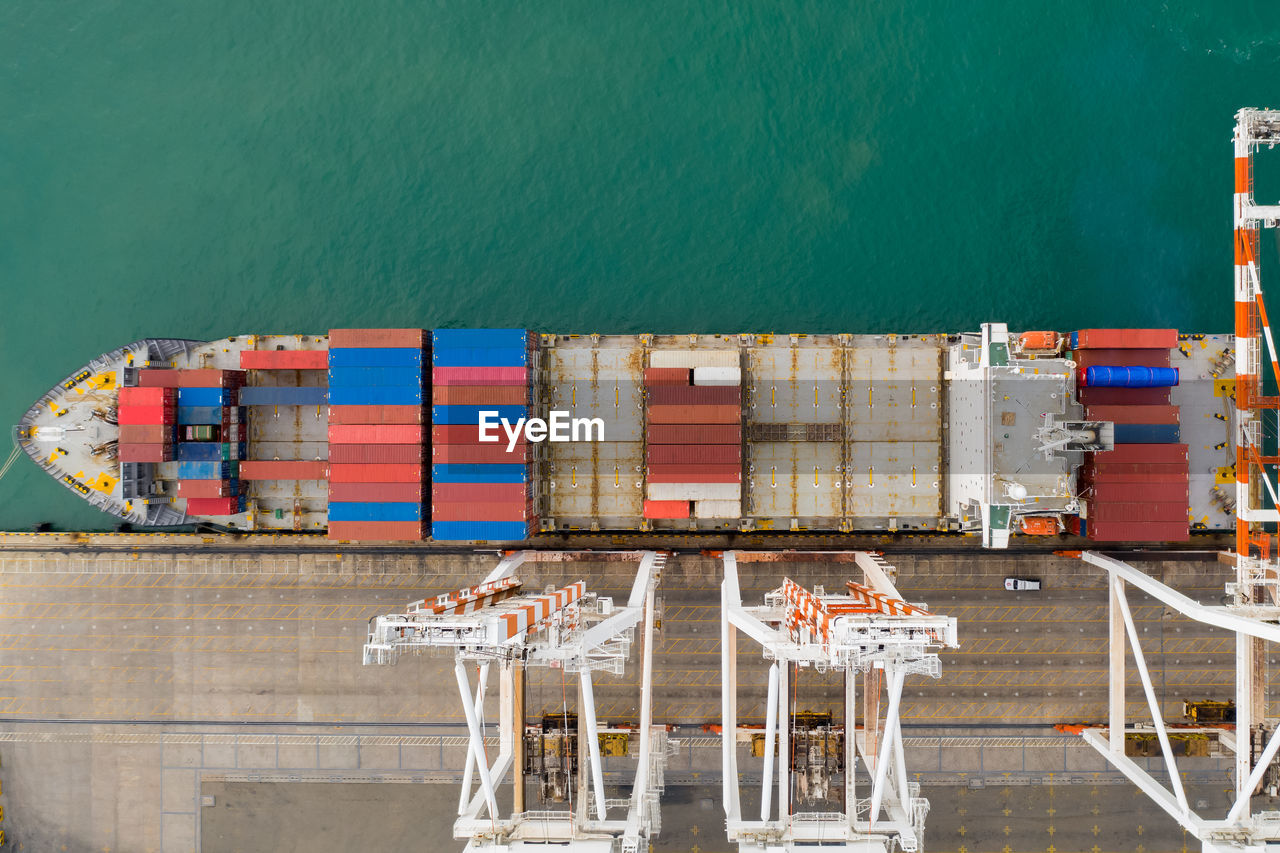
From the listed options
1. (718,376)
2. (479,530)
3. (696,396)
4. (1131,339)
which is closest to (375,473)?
(479,530)

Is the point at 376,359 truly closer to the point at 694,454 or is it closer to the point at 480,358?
the point at 480,358

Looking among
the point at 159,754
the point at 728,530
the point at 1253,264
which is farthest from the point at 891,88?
the point at 159,754

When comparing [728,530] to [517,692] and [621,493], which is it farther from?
[517,692]

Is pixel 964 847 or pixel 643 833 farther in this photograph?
pixel 964 847

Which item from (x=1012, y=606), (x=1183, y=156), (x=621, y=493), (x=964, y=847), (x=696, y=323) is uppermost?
(x=1183, y=156)

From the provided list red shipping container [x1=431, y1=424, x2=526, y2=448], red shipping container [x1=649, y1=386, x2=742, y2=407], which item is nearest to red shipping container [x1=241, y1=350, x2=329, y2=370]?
red shipping container [x1=431, y1=424, x2=526, y2=448]

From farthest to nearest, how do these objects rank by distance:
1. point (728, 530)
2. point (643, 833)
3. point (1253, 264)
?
1. point (728, 530)
2. point (643, 833)
3. point (1253, 264)
